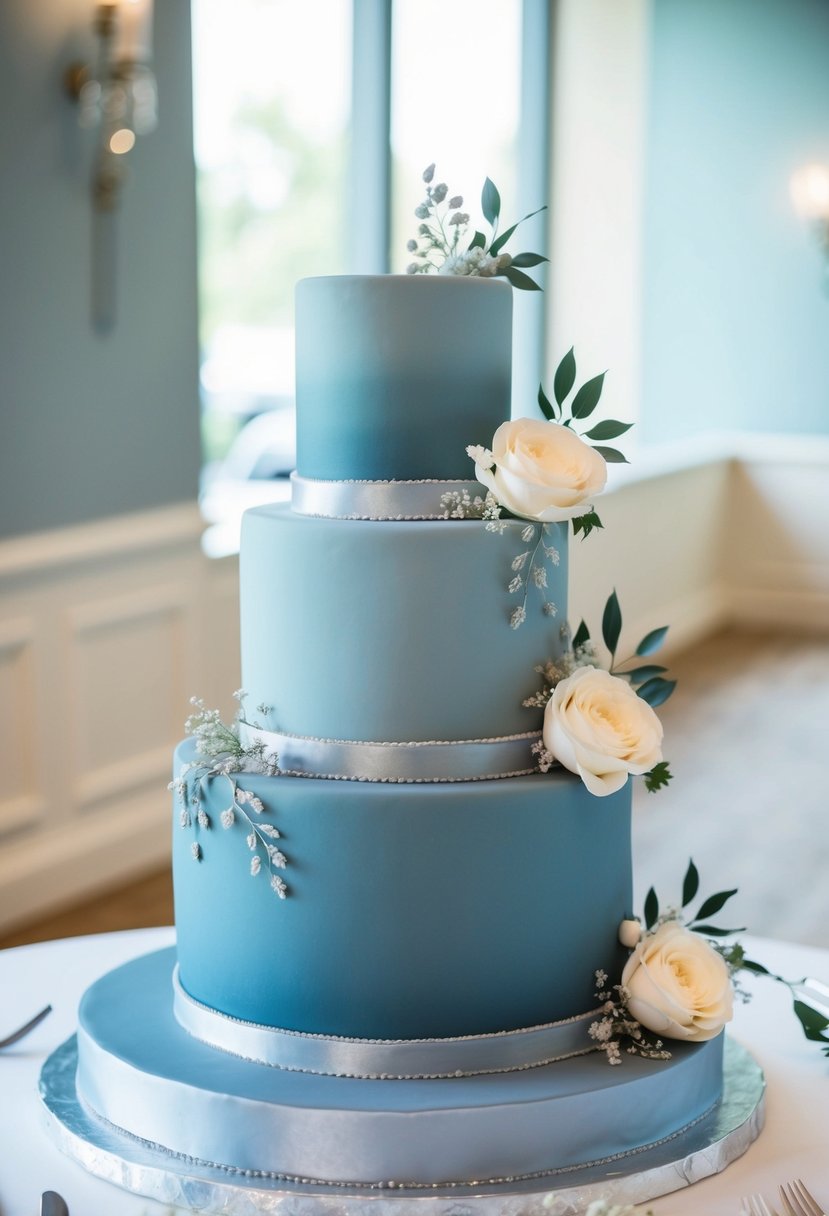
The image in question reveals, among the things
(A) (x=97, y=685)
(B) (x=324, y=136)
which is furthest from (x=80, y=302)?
(B) (x=324, y=136)

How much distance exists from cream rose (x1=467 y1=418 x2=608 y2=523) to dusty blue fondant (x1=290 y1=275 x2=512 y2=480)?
7 cm

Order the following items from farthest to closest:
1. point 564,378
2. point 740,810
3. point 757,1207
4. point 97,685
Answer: point 740,810 < point 97,685 < point 564,378 < point 757,1207

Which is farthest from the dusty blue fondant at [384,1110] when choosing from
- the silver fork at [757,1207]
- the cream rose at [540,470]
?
the cream rose at [540,470]

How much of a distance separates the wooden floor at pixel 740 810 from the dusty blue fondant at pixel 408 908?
217cm

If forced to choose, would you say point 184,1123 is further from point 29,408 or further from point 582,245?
point 582,245

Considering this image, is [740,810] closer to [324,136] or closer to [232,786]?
[232,786]

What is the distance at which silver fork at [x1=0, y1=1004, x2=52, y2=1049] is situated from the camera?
1.54m

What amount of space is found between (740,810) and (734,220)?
4.34 metres

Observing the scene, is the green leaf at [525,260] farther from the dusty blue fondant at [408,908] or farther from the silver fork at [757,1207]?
the silver fork at [757,1207]

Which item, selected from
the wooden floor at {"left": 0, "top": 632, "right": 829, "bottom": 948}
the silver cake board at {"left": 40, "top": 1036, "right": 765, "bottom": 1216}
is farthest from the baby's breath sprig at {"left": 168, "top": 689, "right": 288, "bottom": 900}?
the wooden floor at {"left": 0, "top": 632, "right": 829, "bottom": 948}

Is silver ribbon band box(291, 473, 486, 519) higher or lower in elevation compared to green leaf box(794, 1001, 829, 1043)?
higher

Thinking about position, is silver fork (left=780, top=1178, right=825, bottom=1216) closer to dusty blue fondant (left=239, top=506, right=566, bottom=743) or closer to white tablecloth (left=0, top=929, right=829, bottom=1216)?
white tablecloth (left=0, top=929, right=829, bottom=1216)

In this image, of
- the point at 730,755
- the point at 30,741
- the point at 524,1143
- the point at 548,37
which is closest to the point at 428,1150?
the point at 524,1143

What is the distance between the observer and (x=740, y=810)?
178 inches
